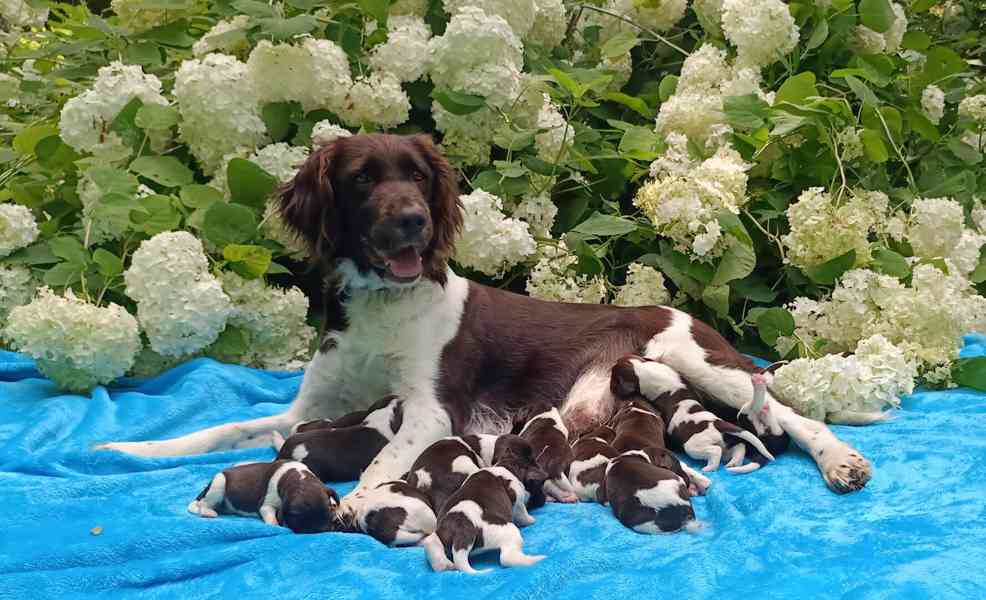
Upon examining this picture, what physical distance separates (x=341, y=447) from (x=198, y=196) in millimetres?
1739

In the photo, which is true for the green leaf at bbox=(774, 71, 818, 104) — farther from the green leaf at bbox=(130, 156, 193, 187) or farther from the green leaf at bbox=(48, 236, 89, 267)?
the green leaf at bbox=(48, 236, 89, 267)

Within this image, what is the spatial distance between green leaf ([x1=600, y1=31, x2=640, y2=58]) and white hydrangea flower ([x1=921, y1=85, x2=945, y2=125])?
54.8 inches

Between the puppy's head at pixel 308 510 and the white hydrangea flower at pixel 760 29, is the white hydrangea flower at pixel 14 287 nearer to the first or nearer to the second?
the puppy's head at pixel 308 510

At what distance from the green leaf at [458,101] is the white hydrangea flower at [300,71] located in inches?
16.4

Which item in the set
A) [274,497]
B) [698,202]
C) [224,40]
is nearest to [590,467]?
[274,497]

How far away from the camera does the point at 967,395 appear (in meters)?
3.62

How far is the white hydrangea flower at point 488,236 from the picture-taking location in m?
4.16

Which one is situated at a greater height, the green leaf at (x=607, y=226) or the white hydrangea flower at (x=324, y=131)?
the white hydrangea flower at (x=324, y=131)

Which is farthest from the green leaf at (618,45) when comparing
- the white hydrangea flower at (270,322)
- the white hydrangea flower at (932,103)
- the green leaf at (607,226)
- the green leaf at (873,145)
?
the white hydrangea flower at (270,322)

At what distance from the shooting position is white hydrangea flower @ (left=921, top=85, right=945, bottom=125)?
4.69 meters

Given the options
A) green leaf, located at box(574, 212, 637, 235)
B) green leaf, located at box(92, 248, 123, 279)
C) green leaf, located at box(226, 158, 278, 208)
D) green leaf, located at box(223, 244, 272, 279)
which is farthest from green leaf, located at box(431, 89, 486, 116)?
green leaf, located at box(92, 248, 123, 279)

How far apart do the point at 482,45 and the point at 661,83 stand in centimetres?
110

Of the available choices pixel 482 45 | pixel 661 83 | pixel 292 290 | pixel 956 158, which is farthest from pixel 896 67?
pixel 292 290

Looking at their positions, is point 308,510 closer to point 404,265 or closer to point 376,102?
point 404,265
